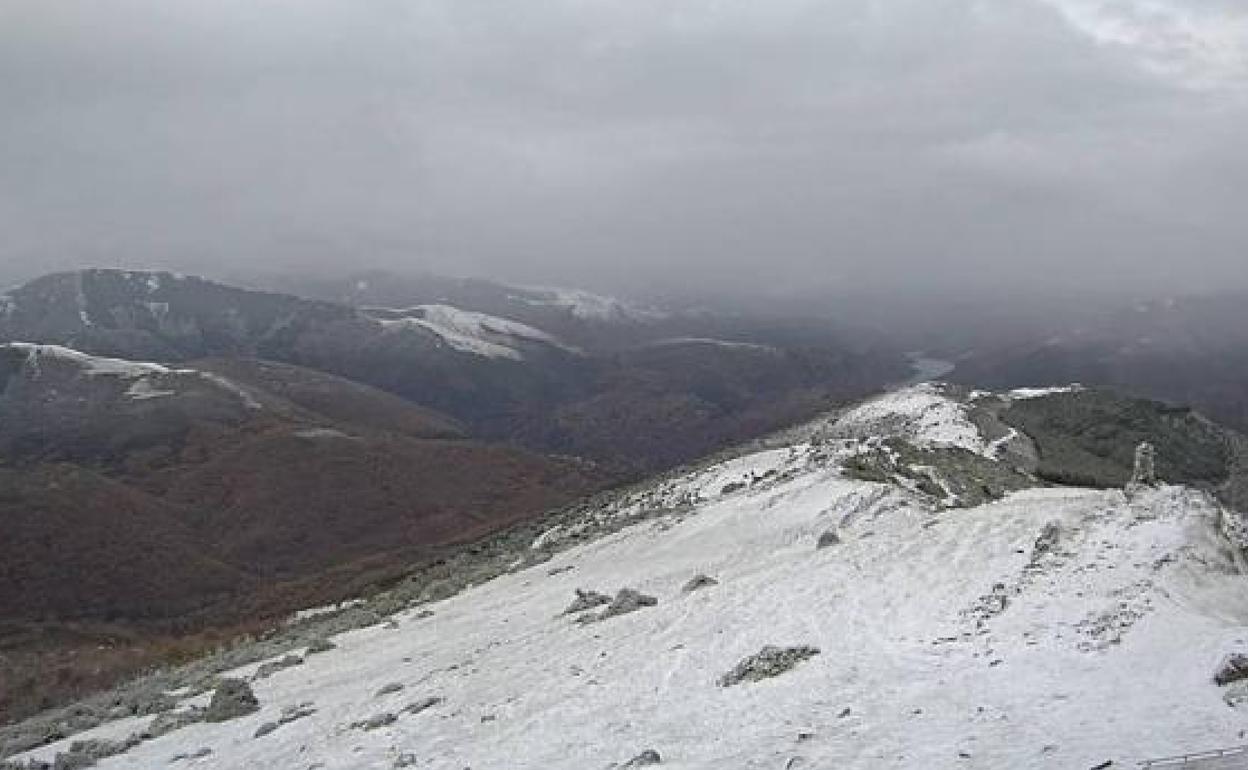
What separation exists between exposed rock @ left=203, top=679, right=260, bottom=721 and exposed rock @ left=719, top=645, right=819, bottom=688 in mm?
15473

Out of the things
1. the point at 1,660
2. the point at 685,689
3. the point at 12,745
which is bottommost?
the point at 1,660

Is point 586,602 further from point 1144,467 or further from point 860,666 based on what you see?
point 1144,467

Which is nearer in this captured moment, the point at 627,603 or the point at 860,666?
the point at 860,666

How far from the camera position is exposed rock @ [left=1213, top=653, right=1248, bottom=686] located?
20.6m

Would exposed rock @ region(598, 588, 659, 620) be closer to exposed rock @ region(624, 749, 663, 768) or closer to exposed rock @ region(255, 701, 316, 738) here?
exposed rock @ region(255, 701, 316, 738)

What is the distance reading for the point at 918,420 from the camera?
3098 inches

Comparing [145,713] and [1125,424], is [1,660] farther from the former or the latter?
[1125,424]

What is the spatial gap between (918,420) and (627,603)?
4796 centimetres

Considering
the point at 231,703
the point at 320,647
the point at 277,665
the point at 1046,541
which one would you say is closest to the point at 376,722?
the point at 231,703

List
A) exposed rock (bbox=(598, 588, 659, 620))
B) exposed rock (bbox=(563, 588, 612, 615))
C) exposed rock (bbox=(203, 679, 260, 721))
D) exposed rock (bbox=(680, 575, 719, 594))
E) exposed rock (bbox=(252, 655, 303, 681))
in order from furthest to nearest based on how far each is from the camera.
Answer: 1. exposed rock (bbox=(252, 655, 303, 681))
2. exposed rock (bbox=(563, 588, 612, 615))
3. exposed rock (bbox=(680, 575, 719, 594))
4. exposed rock (bbox=(598, 588, 659, 620))
5. exposed rock (bbox=(203, 679, 260, 721))

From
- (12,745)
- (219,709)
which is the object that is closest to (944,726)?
(219,709)

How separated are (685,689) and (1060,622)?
7.86m

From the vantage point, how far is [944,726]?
2011cm

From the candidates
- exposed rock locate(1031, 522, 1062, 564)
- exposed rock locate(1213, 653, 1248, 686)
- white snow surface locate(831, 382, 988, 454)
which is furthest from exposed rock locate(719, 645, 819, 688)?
white snow surface locate(831, 382, 988, 454)
